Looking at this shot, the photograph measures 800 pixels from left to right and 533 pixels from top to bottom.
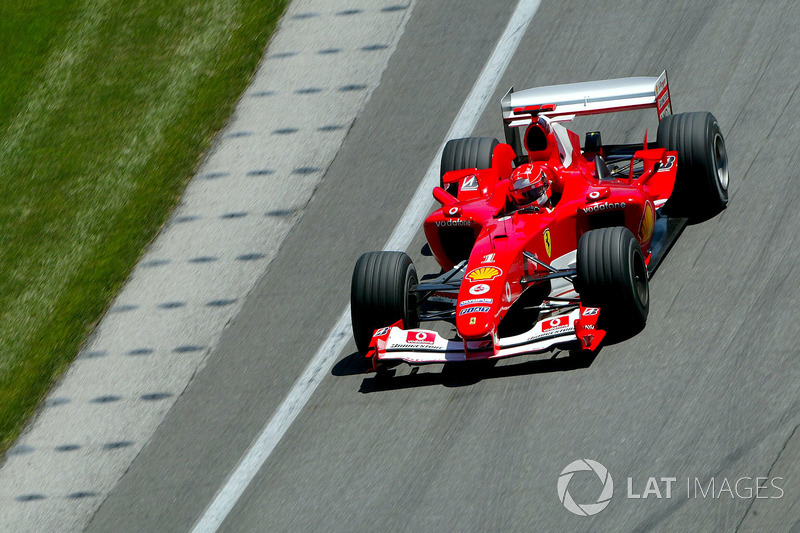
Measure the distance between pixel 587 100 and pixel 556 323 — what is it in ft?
10.3

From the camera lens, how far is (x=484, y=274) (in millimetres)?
9320

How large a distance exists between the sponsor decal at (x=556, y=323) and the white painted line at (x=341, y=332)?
2345 mm

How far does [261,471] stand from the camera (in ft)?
31.0

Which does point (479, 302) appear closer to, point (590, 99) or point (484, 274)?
point (484, 274)

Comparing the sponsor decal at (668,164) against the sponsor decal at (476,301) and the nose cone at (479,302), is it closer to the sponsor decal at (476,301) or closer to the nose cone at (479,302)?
the nose cone at (479,302)

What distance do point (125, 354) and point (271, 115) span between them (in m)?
4.26

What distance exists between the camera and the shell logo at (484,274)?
927 centimetres

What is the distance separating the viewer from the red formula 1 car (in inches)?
359

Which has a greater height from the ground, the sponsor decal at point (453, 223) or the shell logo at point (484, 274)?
the shell logo at point (484, 274)

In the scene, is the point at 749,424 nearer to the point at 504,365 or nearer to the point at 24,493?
the point at 504,365

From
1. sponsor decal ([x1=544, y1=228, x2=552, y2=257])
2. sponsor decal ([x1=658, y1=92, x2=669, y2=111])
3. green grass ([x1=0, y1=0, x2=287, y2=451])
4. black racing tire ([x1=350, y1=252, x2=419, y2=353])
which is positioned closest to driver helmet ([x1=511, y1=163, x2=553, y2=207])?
sponsor decal ([x1=544, y1=228, x2=552, y2=257])

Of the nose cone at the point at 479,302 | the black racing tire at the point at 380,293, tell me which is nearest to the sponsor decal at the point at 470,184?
the black racing tire at the point at 380,293

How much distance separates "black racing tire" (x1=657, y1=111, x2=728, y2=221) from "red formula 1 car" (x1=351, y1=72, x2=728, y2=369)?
1cm

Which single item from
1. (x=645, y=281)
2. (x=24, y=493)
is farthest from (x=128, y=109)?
(x=645, y=281)
